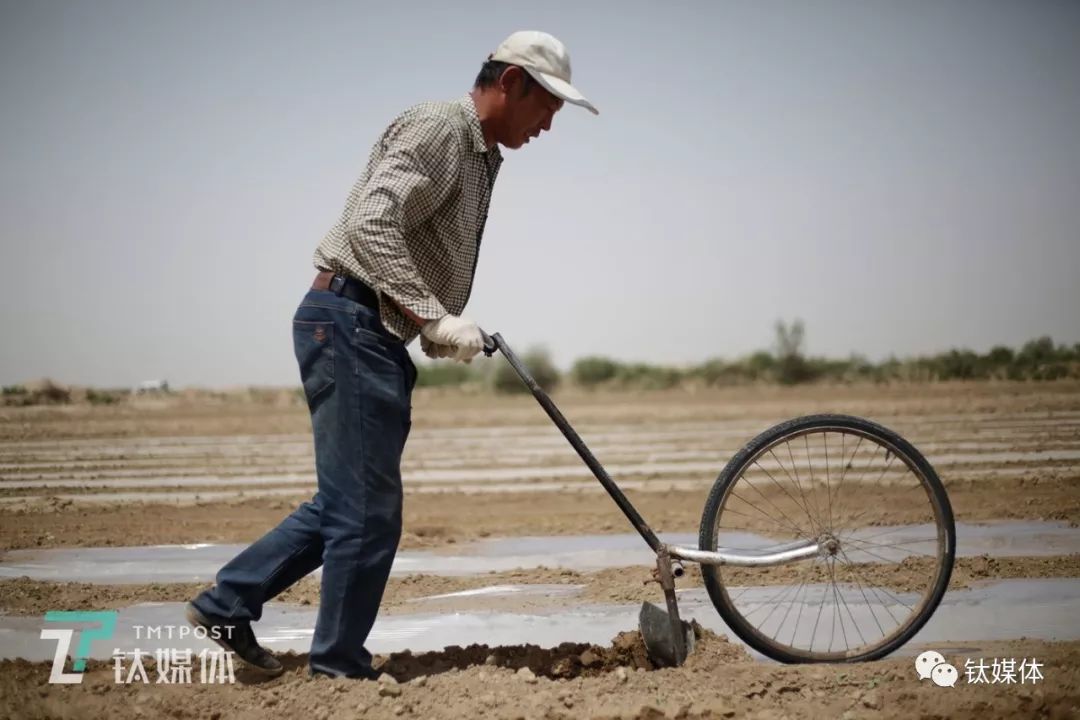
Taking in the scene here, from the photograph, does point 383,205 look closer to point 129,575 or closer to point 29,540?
point 129,575

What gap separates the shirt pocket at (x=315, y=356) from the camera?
2637mm

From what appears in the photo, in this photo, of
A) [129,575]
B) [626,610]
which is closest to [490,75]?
[626,610]

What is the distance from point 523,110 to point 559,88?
0.14 metres

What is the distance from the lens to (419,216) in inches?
104

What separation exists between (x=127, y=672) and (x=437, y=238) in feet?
5.81

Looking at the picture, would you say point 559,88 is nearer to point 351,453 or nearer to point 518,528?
point 351,453

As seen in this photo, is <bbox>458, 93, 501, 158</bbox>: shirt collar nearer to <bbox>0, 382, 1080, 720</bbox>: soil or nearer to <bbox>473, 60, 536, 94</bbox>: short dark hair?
<bbox>473, 60, 536, 94</bbox>: short dark hair

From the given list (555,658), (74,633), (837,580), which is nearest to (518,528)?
(837,580)

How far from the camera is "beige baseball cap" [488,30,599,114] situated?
2654 mm

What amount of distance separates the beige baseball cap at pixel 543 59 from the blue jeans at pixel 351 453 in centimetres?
86

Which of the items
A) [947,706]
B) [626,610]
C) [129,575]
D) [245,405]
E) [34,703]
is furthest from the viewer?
[245,405]

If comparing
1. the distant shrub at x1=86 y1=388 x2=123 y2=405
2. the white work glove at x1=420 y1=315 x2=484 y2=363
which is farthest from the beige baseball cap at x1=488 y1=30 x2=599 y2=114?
the distant shrub at x1=86 y1=388 x2=123 y2=405

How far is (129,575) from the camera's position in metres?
4.51

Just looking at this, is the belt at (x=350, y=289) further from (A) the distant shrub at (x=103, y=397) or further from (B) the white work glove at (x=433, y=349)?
(A) the distant shrub at (x=103, y=397)
